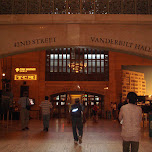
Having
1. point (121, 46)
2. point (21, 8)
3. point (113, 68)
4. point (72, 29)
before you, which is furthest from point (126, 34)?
point (113, 68)

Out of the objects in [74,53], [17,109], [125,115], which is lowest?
[17,109]

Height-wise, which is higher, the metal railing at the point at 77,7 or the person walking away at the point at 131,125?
the metal railing at the point at 77,7

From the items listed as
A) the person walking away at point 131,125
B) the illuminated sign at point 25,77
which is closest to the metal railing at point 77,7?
the person walking away at point 131,125

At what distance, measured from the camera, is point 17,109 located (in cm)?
2247

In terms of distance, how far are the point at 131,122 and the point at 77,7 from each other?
6.58 meters

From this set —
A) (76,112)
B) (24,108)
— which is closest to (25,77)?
(24,108)

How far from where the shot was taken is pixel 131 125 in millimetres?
4785

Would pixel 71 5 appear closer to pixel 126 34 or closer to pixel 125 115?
pixel 126 34

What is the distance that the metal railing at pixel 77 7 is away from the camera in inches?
405

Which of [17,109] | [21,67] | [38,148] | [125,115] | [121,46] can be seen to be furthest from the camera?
[21,67]

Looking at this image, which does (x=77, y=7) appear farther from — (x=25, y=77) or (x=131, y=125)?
(x=25, y=77)

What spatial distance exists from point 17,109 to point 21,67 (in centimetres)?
377

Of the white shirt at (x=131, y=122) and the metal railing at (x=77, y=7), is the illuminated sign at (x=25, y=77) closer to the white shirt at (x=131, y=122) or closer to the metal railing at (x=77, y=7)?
the metal railing at (x=77, y=7)

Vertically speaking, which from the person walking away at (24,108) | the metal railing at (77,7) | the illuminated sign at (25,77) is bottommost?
the person walking away at (24,108)
